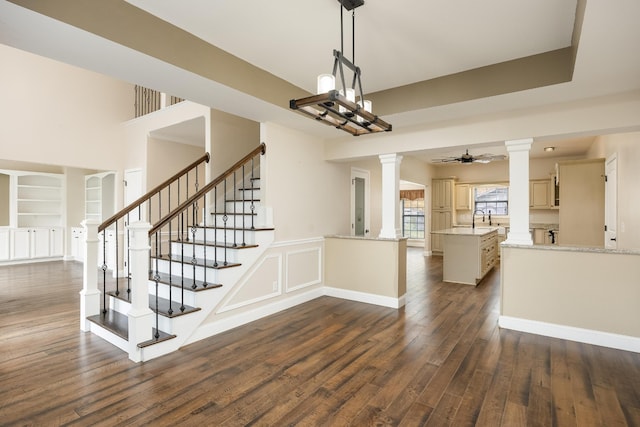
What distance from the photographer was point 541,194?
872cm

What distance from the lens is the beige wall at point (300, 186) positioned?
4345mm

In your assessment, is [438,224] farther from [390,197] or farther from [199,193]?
[199,193]

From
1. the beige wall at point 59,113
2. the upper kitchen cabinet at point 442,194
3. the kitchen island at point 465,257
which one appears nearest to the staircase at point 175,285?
the beige wall at point 59,113

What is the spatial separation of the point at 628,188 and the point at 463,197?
585cm

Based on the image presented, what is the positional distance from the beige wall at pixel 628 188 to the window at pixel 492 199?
5.14 m

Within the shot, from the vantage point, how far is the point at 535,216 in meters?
9.08

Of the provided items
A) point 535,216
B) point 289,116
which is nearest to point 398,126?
point 289,116

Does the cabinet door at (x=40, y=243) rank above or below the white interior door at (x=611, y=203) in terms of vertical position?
below

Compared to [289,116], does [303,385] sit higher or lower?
lower

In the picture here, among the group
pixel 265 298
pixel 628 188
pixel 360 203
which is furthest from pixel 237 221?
pixel 628 188

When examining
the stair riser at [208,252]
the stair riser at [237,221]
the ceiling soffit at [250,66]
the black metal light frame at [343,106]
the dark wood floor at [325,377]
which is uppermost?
the ceiling soffit at [250,66]

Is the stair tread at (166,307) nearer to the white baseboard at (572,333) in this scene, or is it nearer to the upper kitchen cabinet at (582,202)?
the white baseboard at (572,333)

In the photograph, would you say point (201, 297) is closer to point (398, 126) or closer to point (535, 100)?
point (398, 126)

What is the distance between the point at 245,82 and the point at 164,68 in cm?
81
